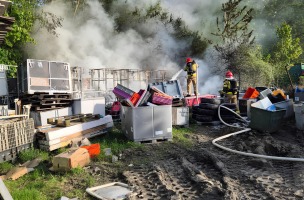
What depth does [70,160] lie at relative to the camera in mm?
5062

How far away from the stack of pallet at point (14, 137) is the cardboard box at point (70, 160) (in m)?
1.32

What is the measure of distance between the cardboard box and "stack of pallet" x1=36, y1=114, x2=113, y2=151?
116cm

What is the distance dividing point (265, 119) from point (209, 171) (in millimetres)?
3416

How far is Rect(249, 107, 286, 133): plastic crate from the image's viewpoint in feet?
25.3

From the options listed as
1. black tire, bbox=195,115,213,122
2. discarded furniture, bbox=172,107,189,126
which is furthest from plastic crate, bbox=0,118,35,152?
black tire, bbox=195,115,213,122

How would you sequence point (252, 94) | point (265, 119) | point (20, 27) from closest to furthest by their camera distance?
point (265, 119)
point (252, 94)
point (20, 27)

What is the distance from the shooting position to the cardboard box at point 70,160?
16.7ft

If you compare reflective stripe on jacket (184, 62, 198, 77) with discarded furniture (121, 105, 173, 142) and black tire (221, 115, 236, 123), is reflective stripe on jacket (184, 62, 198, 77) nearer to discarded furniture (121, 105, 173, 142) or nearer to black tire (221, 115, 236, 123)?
black tire (221, 115, 236, 123)

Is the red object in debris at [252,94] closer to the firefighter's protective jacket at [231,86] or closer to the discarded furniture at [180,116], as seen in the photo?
the firefighter's protective jacket at [231,86]

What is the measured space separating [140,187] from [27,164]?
8.49ft

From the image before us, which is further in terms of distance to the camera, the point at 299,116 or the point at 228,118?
the point at 228,118

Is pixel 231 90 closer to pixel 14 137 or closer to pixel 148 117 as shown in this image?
pixel 148 117

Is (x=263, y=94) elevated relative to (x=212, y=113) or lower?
elevated

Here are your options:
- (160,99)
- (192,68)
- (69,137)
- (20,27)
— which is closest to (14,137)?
(69,137)
